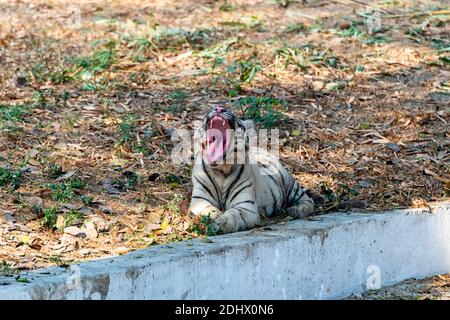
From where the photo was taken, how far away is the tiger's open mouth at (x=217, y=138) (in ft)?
23.7

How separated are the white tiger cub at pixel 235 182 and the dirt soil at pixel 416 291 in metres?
0.89

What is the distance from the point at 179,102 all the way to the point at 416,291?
11.1 feet

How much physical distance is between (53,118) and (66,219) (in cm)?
237

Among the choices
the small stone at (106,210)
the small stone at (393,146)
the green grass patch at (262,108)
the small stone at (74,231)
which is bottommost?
the small stone at (74,231)

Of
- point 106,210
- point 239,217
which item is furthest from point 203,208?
point 106,210

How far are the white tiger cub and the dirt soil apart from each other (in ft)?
2.92

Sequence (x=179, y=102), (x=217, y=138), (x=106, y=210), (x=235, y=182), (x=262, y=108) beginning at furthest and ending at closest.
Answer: (x=179, y=102) → (x=262, y=108) → (x=235, y=182) → (x=217, y=138) → (x=106, y=210)

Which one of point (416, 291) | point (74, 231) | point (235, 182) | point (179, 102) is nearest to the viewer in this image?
point (74, 231)

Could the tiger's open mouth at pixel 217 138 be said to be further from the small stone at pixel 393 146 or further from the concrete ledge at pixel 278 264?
the small stone at pixel 393 146

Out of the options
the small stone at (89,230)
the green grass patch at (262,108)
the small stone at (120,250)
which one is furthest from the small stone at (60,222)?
the green grass patch at (262,108)

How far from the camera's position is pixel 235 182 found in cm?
747

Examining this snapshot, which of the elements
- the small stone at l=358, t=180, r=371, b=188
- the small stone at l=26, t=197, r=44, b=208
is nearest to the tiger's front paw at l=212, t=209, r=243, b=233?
the small stone at l=26, t=197, r=44, b=208

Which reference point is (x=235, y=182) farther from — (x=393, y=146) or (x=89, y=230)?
(x=393, y=146)
